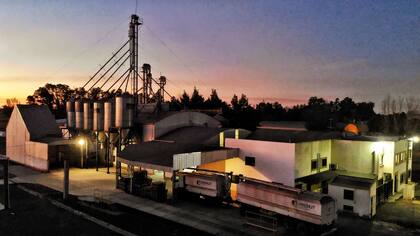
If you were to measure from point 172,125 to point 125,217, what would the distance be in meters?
21.6

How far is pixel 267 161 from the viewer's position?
1198 inches

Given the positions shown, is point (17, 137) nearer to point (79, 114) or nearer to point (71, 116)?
point (71, 116)

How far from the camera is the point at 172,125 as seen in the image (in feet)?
144

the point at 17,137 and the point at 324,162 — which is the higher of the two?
the point at 17,137

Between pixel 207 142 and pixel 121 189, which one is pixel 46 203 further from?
pixel 207 142

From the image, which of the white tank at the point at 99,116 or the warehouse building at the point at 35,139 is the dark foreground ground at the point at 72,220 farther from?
the white tank at the point at 99,116

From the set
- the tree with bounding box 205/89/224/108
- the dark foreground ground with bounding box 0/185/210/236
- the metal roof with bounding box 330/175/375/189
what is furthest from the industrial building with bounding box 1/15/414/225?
the tree with bounding box 205/89/224/108

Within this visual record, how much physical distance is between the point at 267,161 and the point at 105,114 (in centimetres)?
2359

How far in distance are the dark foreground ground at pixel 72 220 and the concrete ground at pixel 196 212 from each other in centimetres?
116

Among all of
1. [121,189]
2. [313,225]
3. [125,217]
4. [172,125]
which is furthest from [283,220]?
[172,125]

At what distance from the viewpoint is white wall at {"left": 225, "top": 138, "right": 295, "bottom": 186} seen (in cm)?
2903

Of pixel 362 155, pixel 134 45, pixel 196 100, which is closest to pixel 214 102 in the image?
pixel 196 100

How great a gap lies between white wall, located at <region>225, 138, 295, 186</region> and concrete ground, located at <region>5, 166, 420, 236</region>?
19.5 feet

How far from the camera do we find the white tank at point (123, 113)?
41947mm
